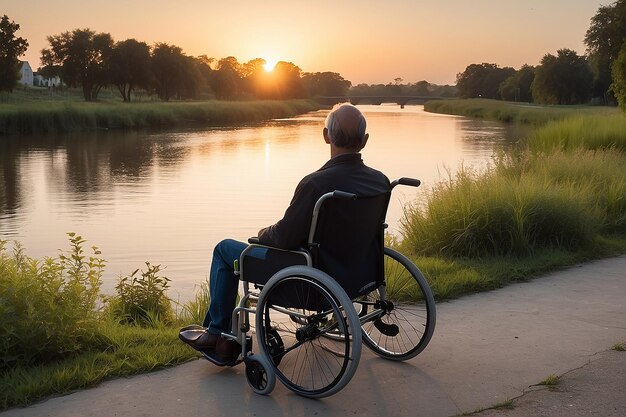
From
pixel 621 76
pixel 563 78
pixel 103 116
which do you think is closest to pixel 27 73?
pixel 563 78

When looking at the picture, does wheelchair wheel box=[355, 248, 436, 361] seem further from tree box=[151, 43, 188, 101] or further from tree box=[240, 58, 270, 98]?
tree box=[240, 58, 270, 98]

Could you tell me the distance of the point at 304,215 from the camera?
3.53m

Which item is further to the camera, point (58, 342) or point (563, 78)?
point (563, 78)

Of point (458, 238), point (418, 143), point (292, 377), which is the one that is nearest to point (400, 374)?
point (292, 377)

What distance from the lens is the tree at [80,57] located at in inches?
2564

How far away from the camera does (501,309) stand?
5.26m

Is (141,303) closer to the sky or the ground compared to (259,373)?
closer to the ground

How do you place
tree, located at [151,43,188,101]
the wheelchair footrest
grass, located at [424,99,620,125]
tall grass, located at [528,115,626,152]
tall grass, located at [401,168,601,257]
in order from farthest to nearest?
tree, located at [151,43,188,101]
grass, located at [424,99,620,125]
tall grass, located at [528,115,626,152]
tall grass, located at [401,168,601,257]
the wheelchair footrest

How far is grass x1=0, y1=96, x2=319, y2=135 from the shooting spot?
121ft

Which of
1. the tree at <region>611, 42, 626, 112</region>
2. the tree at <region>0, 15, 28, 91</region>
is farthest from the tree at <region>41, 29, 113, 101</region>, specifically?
the tree at <region>611, 42, 626, 112</region>

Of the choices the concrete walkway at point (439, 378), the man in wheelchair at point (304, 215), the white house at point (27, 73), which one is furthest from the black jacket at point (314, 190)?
the white house at point (27, 73)

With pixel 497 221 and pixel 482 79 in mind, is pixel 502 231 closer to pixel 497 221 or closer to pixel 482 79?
pixel 497 221

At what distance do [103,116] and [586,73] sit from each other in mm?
61155

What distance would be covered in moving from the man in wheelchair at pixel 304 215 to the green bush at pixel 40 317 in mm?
705
